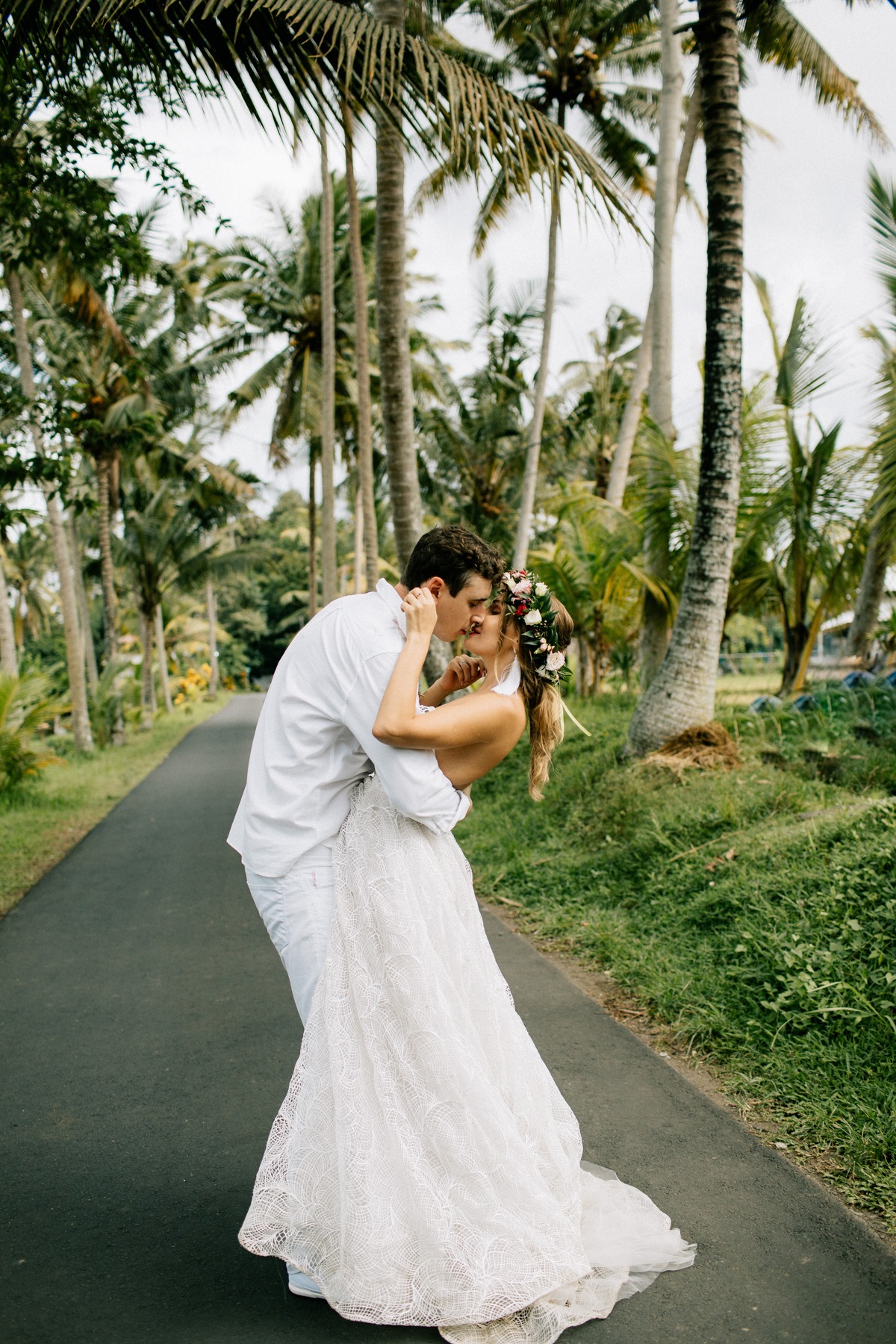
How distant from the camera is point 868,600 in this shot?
435 inches

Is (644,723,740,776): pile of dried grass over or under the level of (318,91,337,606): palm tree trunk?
under

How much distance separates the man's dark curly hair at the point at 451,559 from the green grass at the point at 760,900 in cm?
234

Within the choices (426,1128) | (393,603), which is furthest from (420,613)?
(426,1128)

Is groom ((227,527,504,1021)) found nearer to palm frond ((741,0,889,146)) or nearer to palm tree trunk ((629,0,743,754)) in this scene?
palm tree trunk ((629,0,743,754))

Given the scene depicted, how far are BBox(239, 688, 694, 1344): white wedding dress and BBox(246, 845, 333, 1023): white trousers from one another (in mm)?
55

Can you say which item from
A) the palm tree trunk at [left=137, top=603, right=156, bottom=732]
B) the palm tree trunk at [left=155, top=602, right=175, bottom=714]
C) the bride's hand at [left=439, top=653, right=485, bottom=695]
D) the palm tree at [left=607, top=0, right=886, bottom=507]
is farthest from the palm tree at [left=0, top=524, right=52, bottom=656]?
the bride's hand at [left=439, top=653, right=485, bottom=695]

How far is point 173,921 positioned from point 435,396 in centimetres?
1922

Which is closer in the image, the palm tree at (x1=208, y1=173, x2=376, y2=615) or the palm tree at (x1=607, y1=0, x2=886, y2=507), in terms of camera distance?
the palm tree at (x1=607, y1=0, x2=886, y2=507)

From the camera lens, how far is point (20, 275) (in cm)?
1466

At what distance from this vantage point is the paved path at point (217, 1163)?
2686 mm

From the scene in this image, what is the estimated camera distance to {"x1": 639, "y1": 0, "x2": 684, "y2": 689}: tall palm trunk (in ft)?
33.3


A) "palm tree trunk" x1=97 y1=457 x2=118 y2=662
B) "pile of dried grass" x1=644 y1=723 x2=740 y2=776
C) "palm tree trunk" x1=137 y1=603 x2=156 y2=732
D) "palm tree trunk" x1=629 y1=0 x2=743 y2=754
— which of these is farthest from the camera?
"palm tree trunk" x1=137 y1=603 x2=156 y2=732

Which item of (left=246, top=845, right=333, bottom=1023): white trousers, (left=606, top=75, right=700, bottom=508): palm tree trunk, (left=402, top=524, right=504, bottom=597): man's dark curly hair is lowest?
(left=246, top=845, right=333, bottom=1023): white trousers

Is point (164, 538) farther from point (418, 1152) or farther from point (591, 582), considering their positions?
point (418, 1152)
